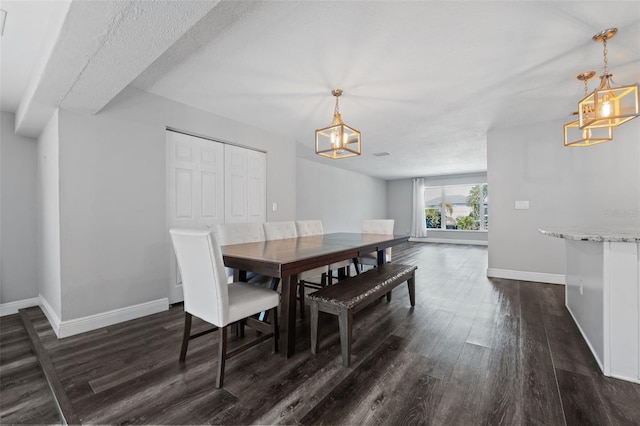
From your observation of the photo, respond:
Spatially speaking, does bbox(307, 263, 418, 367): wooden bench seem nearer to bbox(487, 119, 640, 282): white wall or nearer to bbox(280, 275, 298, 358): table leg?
bbox(280, 275, 298, 358): table leg

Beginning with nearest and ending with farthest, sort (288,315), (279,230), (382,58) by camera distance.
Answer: (288,315), (382,58), (279,230)

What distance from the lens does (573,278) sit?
7.96 feet

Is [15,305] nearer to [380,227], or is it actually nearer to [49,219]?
[49,219]

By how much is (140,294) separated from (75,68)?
6.70 feet

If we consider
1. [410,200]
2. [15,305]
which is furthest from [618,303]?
[410,200]

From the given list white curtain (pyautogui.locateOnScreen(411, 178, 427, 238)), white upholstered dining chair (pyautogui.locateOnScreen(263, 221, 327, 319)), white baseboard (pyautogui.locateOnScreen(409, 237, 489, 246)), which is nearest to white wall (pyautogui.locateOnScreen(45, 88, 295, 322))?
white upholstered dining chair (pyautogui.locateOnScreen(263, 221, 327, 319))

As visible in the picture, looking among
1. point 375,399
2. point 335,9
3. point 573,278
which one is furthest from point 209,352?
point 573,278

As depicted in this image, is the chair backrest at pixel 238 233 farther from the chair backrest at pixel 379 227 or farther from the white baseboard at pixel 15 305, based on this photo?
the white baseboard at pixel 15 305

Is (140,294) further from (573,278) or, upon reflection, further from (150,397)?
(573,278)

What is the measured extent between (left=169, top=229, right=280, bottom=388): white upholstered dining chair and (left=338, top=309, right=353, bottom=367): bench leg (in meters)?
0.49

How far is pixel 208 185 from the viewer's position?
329 cm

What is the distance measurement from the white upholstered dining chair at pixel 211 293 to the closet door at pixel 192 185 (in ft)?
4.72

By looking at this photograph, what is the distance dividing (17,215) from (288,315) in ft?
11.4

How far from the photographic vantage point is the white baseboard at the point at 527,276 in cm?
372
